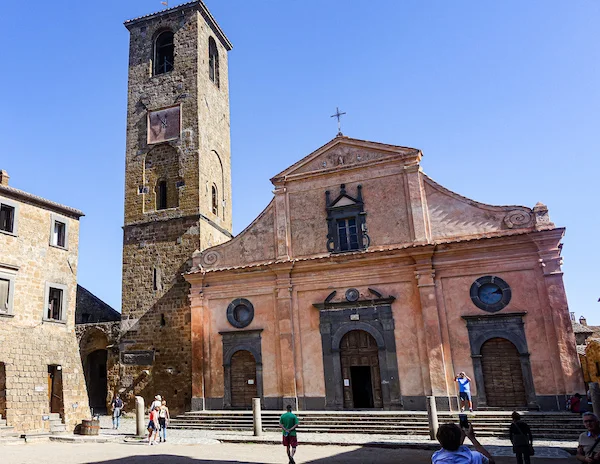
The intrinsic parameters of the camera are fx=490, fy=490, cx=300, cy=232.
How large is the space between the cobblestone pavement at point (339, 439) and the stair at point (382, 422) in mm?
426

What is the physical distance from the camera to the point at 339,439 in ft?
47.1

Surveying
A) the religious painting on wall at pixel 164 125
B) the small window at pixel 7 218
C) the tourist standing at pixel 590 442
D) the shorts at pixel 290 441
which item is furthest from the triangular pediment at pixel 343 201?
the tourist standing at pixel 590 442

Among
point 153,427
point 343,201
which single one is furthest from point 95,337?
point 343,201

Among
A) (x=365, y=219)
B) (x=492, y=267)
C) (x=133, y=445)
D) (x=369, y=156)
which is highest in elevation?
(x=369, y=156)

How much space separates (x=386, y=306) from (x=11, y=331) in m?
13.1

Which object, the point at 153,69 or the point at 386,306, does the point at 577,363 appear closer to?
the point at 386,306

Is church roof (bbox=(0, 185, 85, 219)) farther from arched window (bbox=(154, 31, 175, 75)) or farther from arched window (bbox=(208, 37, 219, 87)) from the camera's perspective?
arched window (bbox=(208, 37, 219, 87))

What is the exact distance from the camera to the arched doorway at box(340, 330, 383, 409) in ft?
57.9

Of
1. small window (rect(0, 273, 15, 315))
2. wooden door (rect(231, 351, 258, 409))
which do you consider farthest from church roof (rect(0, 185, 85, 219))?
wooden door (rect(231, 351, 258, 409))

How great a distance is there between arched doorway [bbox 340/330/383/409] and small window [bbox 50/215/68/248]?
38.8 feet

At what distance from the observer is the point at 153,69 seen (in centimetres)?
2512

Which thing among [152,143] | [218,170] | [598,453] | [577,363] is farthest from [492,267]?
[152,143]

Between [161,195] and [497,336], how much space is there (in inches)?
622

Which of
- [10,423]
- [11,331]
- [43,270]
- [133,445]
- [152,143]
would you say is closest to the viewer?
[133,445]
